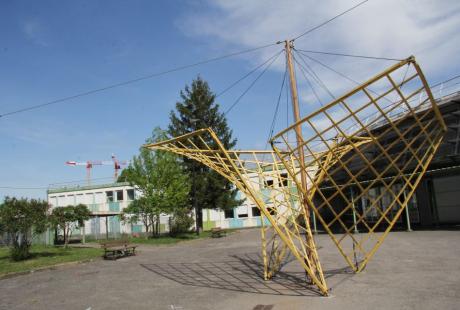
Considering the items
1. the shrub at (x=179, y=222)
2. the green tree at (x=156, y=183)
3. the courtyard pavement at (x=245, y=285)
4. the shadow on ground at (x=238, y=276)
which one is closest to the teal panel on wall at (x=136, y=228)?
the shrub at (x=179, y=222)

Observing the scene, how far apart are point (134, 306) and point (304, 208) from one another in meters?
5.02

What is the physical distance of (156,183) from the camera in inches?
1266

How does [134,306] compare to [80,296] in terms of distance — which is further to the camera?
[80,296]

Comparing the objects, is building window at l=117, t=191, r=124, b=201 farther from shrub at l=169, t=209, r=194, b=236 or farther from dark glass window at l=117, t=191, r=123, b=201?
shrub at l=169, t=209, r=194, b=236

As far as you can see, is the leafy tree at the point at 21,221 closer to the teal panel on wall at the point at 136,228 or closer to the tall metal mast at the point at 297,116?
the tall metal mast at the point at 297,116

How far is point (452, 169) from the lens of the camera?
2086 centimetres

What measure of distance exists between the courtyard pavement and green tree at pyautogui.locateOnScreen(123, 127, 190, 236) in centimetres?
1517

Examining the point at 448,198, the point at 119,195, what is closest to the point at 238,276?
the point at 448,198

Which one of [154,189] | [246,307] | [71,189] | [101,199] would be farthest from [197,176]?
[246,307]

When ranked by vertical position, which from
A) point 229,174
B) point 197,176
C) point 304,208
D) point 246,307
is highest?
point 197,176

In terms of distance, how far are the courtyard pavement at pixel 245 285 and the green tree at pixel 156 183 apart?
49.8 ft

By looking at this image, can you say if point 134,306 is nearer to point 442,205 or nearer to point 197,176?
point 442,205

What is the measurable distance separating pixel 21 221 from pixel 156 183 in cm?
1350

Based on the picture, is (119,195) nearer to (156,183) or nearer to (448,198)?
(156,183)
